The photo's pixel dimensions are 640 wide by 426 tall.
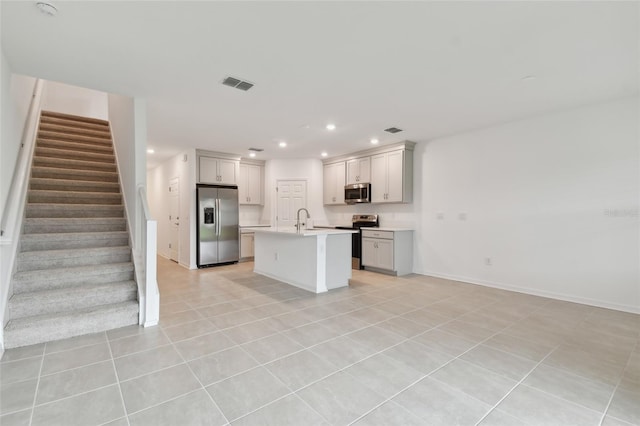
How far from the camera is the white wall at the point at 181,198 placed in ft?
21.1

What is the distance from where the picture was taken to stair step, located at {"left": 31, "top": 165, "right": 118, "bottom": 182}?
14.2 feet

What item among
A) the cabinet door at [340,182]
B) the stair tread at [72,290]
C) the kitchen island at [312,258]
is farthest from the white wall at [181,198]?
the cabinet door at [340,182]

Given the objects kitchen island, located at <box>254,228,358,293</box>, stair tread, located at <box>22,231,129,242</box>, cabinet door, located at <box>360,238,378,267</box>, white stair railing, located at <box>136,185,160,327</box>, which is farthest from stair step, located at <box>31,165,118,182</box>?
cabinet door, located at <box>360,238,378,267</box>

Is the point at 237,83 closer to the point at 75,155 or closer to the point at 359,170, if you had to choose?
the point at 75,155

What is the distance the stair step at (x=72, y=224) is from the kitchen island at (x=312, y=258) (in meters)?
2.18

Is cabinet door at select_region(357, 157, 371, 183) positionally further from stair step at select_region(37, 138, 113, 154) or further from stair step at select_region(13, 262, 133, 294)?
stair step at select_region(37, 138, 113, 154)

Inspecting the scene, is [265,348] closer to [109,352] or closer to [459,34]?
[109,352]

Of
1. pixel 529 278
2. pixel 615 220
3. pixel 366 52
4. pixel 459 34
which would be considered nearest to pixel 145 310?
pixel 366 52

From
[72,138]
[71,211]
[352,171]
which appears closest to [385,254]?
[352,171]

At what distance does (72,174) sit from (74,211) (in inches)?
35.3

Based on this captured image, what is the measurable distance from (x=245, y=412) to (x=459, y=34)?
301 centimetres

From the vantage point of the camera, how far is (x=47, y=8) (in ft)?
6.63

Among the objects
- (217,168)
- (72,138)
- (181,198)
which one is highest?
(72,138)

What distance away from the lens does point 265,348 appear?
8.61ft
